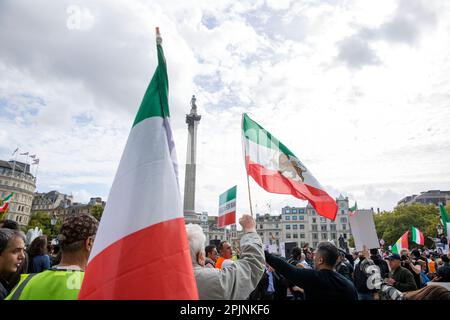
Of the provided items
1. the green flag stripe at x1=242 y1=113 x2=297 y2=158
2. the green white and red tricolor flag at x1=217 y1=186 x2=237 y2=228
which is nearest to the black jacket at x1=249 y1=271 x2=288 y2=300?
the green white and red tricolor flag at x1=217 y1=186 x2=237 y2=228

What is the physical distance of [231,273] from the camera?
2787 mm

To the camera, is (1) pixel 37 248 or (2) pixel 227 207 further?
(2) pixel 227 207

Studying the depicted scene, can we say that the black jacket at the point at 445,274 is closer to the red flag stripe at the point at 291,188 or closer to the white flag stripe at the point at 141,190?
the red flag stripe at the point at 291,188

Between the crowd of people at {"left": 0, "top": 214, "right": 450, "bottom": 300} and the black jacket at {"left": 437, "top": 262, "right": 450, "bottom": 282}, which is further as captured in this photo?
the black jacket at {"left": 437, "top": 262, "right": 450, "bottom": 282}

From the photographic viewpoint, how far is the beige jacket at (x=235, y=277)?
268cm

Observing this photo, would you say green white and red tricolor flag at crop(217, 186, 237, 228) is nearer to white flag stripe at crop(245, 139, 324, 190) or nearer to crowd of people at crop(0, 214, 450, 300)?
white flag stripe at crop(245, 139, 324, 190)

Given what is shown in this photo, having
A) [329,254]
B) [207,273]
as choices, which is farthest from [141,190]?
[329,254]

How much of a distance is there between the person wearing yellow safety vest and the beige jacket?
1.01 metres

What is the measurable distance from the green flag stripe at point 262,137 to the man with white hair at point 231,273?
3.36m

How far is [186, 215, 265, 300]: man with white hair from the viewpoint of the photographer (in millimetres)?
2686

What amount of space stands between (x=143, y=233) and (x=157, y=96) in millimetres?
1154

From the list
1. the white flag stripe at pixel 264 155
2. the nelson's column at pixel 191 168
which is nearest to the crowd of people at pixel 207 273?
the white flag stripe at pixel 264 155

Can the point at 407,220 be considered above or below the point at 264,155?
above

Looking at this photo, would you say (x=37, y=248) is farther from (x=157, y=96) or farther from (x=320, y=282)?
(x=320, y=282)
